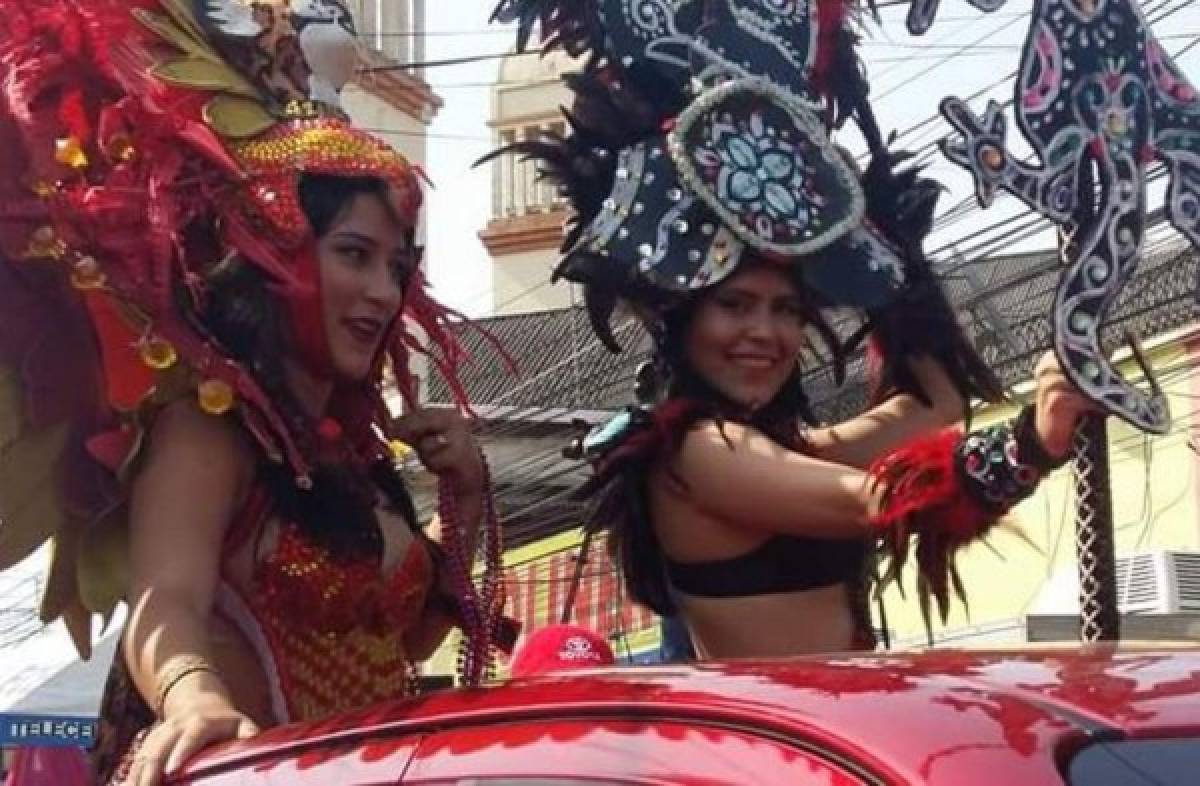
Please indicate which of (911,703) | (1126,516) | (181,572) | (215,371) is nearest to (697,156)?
(215,371)

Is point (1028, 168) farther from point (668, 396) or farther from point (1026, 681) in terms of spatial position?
point (1026, 681)

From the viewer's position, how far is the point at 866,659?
1.93 metres

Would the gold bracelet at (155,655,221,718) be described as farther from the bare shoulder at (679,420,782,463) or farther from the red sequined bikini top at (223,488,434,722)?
the bare shoulder at (679,420,782,463)

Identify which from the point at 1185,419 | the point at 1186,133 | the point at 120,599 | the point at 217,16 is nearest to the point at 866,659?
the point at 1186,133

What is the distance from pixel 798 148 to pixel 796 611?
0.77m

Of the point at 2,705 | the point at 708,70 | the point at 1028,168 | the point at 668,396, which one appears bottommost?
the point at 2,705

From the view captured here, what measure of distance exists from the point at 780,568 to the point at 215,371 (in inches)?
36.4

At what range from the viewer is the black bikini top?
329 centimetres

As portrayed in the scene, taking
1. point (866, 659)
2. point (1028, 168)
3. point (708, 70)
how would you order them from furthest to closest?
1. point (708, 70)
2. point (1028, 168)
3. point (866, 659)

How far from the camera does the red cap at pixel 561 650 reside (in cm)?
379

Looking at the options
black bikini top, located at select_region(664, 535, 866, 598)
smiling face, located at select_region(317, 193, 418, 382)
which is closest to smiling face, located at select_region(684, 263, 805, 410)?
black bikini top, located at select_region(664, 535, 866, 598)

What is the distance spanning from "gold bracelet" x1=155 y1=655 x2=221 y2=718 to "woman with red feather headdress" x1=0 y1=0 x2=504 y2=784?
15 centimetres

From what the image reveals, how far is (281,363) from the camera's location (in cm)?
323

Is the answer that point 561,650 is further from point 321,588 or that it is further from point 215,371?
point 215,371
